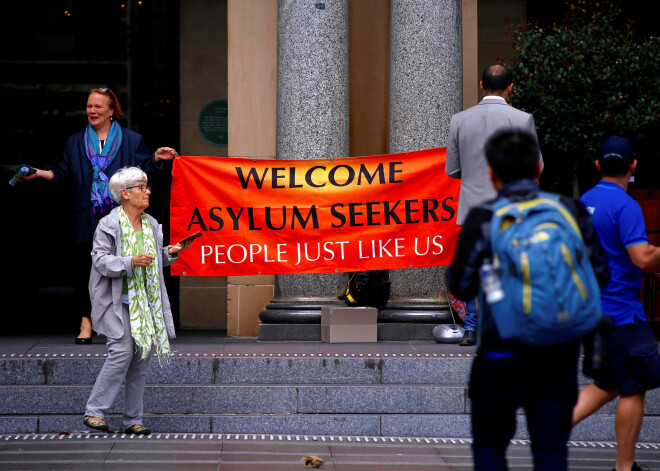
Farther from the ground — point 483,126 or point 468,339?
point 483,126

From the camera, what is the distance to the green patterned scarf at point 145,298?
654 centimetres

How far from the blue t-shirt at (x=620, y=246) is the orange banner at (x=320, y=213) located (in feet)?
10.9

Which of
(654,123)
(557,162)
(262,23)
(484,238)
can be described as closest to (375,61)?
(262,23)

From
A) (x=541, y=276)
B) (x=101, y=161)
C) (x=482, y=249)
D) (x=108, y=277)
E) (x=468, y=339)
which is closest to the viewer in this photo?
(x=541, y=276)

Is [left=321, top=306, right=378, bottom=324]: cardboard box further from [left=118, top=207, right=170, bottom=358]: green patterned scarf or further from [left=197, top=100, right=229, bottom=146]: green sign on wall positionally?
[left=197, top=100, right=229, bottom=146]: green sign on wall

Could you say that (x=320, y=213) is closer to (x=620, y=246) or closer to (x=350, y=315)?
(x=350, y=315)

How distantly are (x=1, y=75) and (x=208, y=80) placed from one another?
248cm

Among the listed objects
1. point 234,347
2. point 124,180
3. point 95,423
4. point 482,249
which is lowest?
point 95,423

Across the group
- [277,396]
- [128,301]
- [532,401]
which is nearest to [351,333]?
[277,396]

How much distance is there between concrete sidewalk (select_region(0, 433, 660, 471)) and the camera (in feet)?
19.5

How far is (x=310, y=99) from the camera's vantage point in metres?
9.18

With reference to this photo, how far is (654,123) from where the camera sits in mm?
9023

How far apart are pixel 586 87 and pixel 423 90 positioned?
1.51 metres

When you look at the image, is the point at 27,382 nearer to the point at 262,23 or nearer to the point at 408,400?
the point at 408,400
